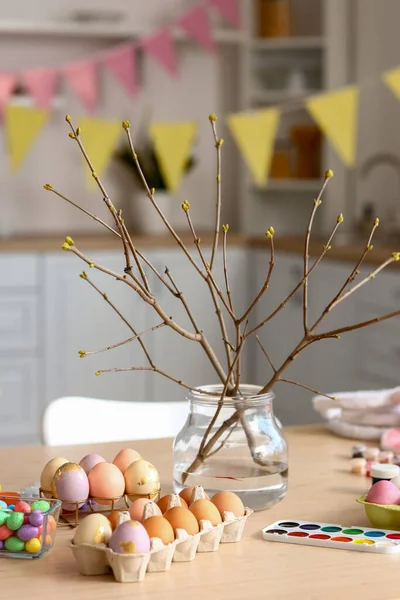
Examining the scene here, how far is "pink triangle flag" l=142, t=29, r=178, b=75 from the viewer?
4289mm

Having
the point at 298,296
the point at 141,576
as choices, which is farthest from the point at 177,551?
the point at 298,296

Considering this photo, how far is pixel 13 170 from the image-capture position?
423cm

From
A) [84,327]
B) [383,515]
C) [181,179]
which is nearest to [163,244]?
[84,327]

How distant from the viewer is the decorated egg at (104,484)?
3.80ft

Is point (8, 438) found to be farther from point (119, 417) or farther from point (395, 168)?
point (119, 417)

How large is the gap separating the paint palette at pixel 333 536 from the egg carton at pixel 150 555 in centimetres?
8

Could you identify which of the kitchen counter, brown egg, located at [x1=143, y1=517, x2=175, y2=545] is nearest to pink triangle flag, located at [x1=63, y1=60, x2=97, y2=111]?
the kitchen counter

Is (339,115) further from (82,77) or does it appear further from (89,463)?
(89,463)

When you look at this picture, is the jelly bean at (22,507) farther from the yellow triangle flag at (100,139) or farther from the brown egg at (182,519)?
the yellow triangle flag at (100,139)

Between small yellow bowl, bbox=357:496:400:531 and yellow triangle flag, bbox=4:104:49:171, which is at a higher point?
yellow triangle flag, bbox=4:104:49:171

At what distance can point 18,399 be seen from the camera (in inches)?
153

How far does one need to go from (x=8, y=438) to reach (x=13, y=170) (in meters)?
1.08

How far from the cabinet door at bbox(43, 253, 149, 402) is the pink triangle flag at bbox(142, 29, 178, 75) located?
90 centimetres

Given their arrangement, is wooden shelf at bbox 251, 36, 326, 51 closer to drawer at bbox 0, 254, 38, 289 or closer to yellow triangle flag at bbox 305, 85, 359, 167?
yellow triangle flag at bbox 305, 85, 359, 167
